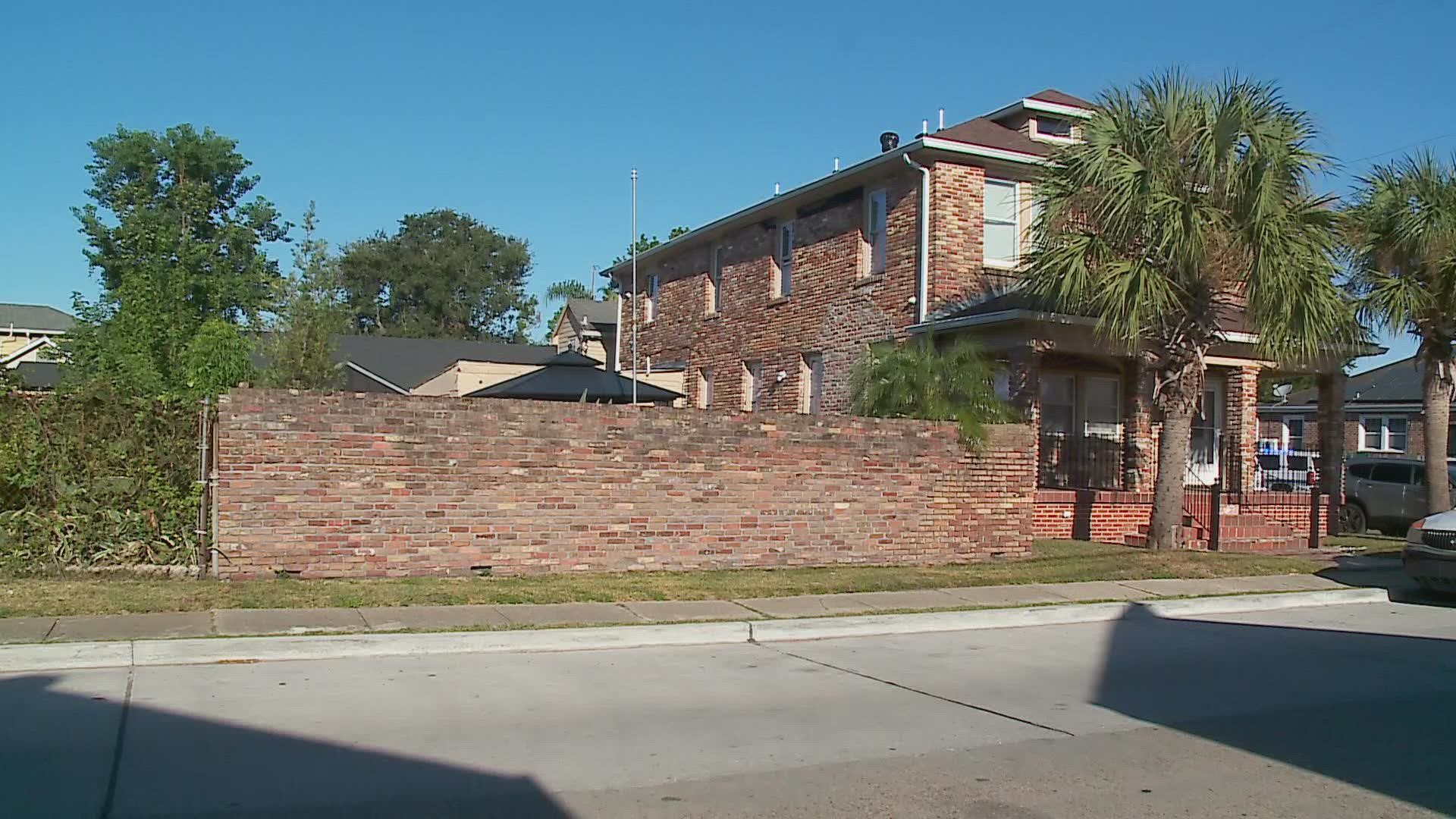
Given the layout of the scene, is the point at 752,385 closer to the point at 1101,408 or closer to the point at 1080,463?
the point at 1101,408

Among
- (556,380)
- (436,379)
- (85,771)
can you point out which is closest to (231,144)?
(436,379)

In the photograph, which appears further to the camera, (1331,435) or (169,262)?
(1331,435)

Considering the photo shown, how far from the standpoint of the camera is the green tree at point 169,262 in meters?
14.4

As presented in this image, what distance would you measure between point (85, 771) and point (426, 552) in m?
7.19

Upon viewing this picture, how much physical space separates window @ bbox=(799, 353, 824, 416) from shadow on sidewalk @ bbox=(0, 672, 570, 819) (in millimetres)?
17143

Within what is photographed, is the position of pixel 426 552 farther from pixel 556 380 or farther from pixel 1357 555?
pixel 1357 555

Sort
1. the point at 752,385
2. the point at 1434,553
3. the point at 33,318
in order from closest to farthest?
the point at 1434,553
the point at 752,385
the point at 33,318

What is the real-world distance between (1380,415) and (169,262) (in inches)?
1598

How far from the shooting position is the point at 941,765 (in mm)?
6941

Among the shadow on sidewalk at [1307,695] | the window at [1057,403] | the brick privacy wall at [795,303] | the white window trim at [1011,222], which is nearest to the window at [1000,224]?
the white window trim at [1011,222]

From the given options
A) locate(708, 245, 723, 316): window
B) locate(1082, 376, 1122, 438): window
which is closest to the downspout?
locate(1082, 376, 1122, 438): window

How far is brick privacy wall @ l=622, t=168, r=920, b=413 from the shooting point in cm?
2161

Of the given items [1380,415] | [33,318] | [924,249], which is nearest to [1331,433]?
[924,249]

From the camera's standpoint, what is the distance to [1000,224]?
21.6m
